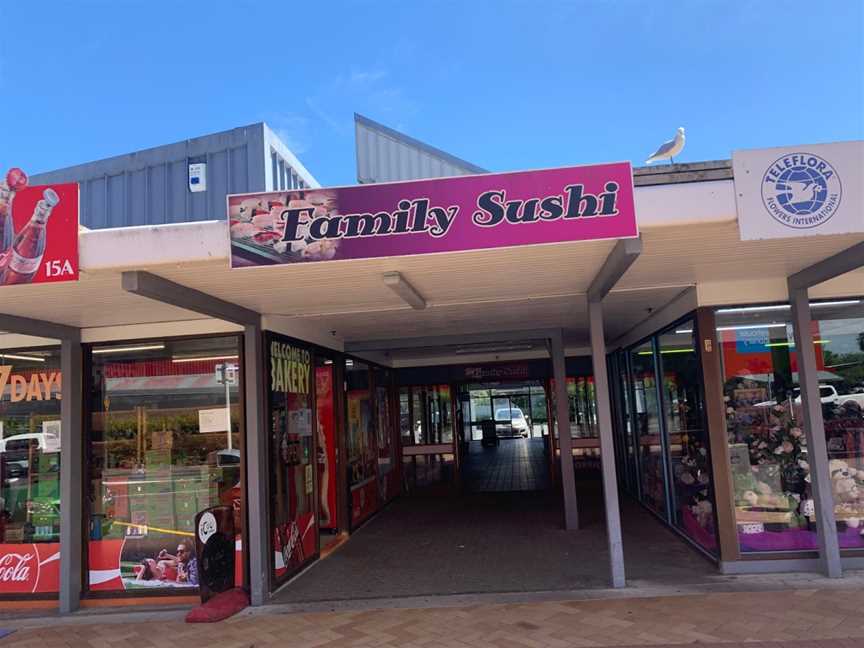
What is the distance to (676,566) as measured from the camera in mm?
6039

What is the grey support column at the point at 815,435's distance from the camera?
213 inches

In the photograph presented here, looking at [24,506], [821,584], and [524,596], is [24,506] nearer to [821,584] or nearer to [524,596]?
[524,596]

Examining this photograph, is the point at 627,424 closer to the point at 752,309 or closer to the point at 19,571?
the point at 752,309

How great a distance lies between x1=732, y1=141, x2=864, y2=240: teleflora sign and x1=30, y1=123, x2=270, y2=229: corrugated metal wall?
6.47 meters

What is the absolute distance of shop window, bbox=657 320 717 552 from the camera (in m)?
6.14

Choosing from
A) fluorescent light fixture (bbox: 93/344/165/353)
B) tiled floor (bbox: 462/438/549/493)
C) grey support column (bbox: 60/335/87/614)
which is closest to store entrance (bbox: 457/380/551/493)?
tiled floor (bbox: 462/438/549/493)

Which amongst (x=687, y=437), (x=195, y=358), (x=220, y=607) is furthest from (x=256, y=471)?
(x=687, y=437)

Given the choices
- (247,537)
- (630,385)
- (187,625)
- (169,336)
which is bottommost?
(187,625)

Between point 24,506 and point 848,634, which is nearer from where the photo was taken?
point 848,634

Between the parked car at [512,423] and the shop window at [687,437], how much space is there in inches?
655

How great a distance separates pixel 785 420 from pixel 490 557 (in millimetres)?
3115

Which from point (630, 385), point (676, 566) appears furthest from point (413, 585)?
point (630, 385)

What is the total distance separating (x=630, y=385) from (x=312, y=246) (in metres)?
6.78

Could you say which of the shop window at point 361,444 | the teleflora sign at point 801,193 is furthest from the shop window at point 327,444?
the teleflora sign at point 801,193
